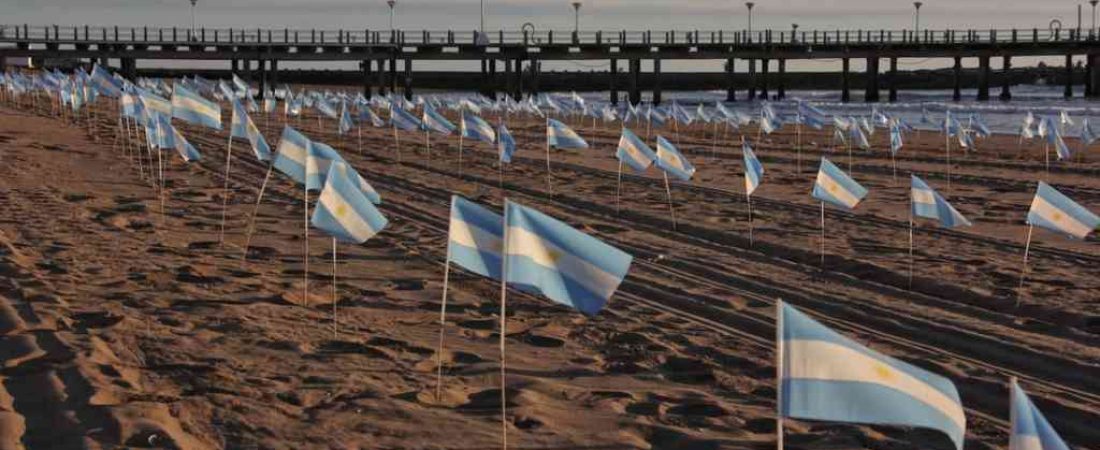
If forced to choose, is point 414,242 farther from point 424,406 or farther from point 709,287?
point 424,406

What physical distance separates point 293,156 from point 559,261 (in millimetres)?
6261

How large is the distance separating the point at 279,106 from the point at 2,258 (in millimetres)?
45307

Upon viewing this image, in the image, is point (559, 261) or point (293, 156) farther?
point (293, 156)

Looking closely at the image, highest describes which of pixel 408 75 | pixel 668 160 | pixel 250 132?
pixel 408 75

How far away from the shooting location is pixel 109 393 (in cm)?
778

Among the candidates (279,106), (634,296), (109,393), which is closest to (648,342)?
(634,296)

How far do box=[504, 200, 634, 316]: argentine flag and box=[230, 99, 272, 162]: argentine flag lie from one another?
29.8ft

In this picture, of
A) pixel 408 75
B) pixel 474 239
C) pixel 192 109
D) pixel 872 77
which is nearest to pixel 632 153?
pixel 192 109

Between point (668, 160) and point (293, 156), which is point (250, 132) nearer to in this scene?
point (293, 156)

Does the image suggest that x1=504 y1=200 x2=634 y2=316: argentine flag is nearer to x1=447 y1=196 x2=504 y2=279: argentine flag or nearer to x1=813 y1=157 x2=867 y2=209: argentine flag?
x1=447 y1=196 x2=504 y2=279: argentine flag

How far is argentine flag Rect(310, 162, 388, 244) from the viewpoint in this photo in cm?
973

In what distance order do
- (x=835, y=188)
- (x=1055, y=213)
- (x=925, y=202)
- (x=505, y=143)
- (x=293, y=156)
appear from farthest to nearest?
1. (x=505, y=143)
2. (x=835, y=188)
3. (x=925, y=202)
4. (x=293, y=156)
5. (x=1055, y=213)

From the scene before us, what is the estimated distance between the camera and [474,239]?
25.6 feet

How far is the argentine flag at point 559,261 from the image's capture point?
22.2ft
